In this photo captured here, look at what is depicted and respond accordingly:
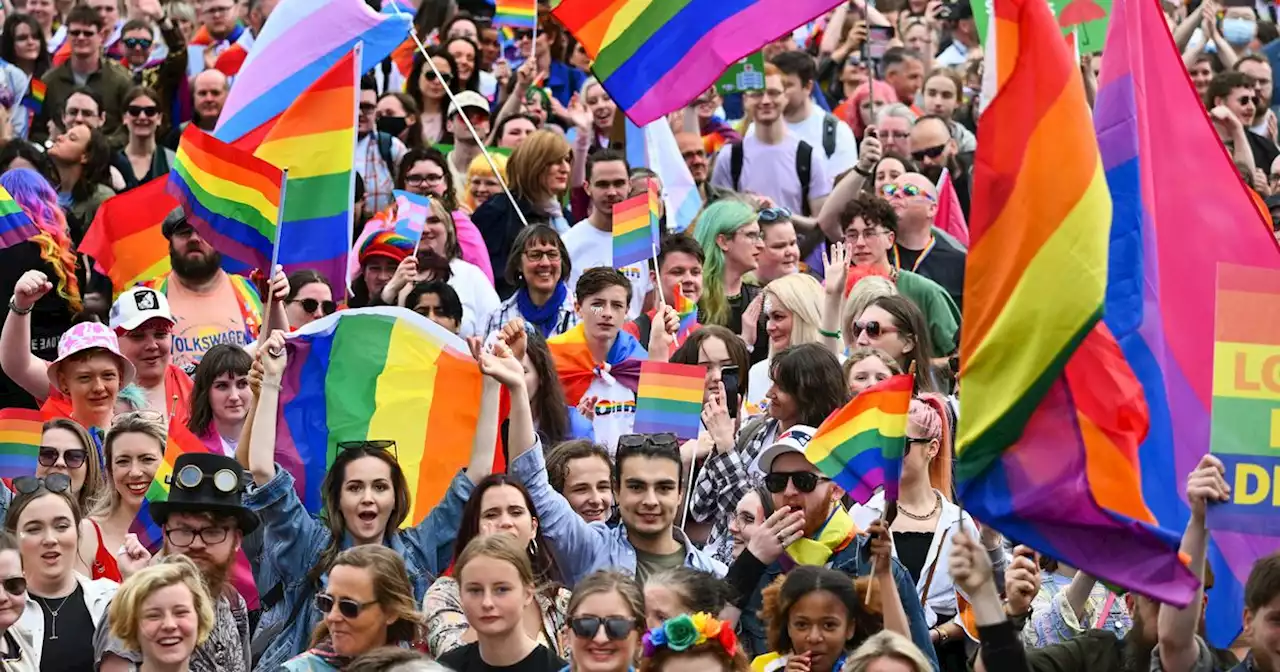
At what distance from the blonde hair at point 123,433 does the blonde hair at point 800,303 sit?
3021mm

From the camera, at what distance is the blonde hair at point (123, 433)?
381 inches

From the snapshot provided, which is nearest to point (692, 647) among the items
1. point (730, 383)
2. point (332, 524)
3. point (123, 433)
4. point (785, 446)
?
point (785, 446)

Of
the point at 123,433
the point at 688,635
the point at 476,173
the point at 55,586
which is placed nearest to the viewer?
the point at 688,635

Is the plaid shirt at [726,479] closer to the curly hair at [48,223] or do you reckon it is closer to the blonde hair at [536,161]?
the curly hair at [48,223]

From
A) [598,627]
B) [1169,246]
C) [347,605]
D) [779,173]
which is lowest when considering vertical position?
[598,627]

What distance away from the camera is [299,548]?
8789 mm

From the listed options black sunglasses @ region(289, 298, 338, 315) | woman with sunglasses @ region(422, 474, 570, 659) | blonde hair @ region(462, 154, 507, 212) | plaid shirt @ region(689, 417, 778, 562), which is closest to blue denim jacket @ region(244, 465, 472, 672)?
woman with sunglasses @ region(422, 474, 570, 659)

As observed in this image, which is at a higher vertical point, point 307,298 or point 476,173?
point 476,173

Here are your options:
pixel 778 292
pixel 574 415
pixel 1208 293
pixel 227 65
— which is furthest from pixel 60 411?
pixel 227 65

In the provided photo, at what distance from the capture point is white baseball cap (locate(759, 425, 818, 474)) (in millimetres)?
8820

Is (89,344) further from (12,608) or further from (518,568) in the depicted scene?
(518,568)

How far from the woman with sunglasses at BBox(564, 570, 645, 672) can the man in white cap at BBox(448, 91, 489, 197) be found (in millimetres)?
6822

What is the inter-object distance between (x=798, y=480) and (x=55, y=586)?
250 centimetres

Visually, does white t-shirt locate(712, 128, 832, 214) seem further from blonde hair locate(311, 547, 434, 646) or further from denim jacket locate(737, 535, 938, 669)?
blonde hair locate(311, 547, 434, 646)
